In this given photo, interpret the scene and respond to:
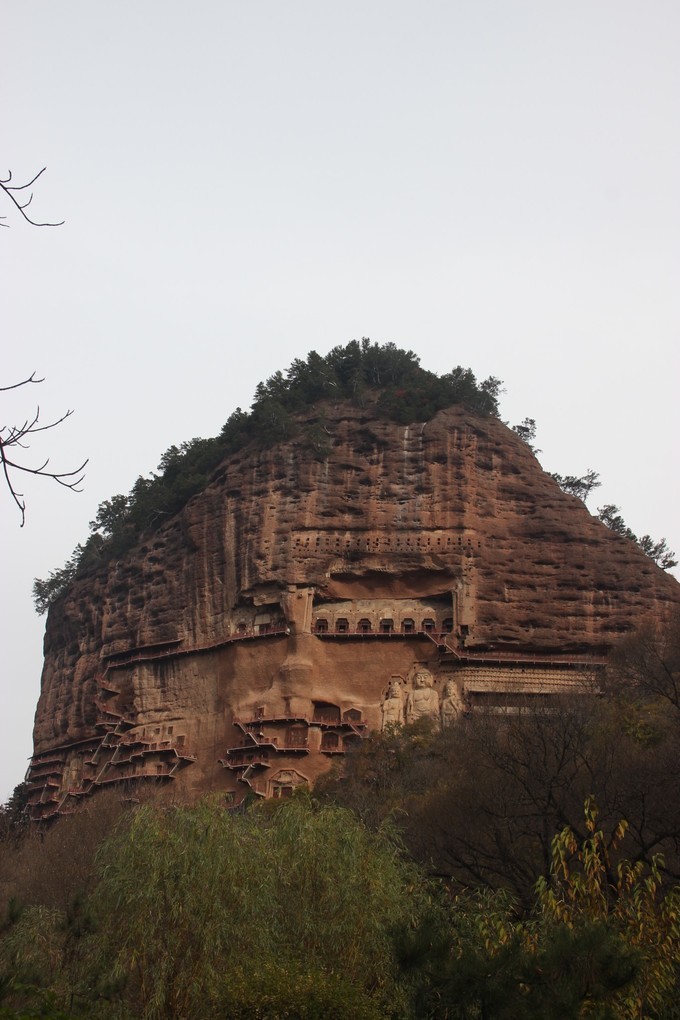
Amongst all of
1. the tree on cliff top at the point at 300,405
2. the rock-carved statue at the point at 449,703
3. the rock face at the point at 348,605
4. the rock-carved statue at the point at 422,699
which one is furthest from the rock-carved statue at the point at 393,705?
the tree on cliff top at the point at 300,405

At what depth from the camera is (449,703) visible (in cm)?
4203

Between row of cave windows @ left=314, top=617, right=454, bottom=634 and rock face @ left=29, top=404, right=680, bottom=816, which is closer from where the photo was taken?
rock face @ left=29, top=404, right=680, bottom=816

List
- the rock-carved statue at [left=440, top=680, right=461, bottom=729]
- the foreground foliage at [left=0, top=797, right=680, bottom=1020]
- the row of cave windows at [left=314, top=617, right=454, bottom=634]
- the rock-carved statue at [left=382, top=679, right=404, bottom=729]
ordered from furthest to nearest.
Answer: the row of cave windows at [left=314, top=617, right=454, bottom=634], the rock-carved statue at [left=382, top=679, right=404, bottom=729], the rock-carved statue at [left=440, top=680, right=461, bottom=729], the foreground foliage at [left=0, top=797, right=680, bottom=1020]

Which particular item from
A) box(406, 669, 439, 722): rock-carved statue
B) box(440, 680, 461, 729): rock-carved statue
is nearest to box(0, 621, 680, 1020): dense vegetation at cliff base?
box(440, 680, 461, 729): rock-carved statue

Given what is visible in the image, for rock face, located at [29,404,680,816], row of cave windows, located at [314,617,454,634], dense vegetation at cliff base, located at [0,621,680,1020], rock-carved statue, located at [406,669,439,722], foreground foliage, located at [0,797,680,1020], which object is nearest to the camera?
foreground foliage, located at [0,797,680,1020]

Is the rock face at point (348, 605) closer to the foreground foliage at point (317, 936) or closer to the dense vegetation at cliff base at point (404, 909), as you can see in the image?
the dense vegetation at cliff base at point (404, 909)

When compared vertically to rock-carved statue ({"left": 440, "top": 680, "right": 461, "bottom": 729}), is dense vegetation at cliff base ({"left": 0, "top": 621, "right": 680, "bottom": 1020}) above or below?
below

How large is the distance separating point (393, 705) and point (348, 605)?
12.7 ft

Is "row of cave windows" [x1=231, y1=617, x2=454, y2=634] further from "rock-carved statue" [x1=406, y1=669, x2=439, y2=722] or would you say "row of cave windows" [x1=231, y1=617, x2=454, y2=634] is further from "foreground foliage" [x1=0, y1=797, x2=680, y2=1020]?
"foreground foliage" [x1=0, y1=797, x2=680, y2=1020]

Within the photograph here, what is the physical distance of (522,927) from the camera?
16297 millimetres

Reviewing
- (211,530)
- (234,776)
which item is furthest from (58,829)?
(211,530)

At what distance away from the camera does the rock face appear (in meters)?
42.4

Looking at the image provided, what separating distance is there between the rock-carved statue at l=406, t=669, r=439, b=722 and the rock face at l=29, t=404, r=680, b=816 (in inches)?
2.1

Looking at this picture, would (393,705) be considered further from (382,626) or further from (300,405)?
(300,405)
